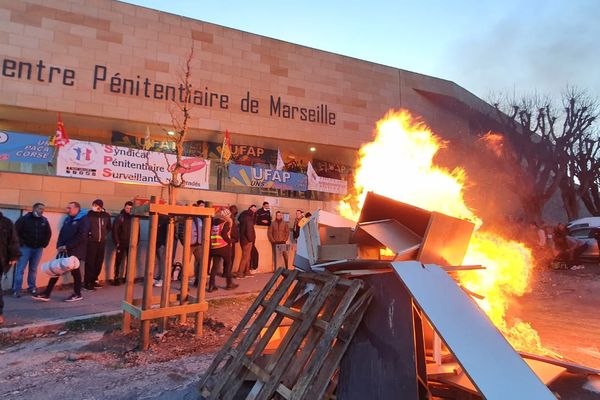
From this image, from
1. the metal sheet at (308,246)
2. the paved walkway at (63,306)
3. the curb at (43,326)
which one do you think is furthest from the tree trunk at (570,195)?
A: the curb at (43,326)

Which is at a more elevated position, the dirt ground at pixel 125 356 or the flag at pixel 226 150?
the flag at pixel 226 150

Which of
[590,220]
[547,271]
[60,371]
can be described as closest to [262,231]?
[60,371]

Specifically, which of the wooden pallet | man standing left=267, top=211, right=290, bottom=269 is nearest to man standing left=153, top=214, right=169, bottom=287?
man standing left=267, top=211, right=290, bottom=269

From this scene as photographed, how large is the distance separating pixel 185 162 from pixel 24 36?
5701mm

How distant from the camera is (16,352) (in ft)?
15.8

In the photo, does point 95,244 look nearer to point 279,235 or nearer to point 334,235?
point 279,235

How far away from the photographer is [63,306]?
673cm

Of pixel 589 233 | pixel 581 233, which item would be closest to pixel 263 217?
pixel 589 233

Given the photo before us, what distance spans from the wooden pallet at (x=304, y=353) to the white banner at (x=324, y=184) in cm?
992

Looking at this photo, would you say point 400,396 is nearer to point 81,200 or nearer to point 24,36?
point 81,200

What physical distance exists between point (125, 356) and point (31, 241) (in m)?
4.49

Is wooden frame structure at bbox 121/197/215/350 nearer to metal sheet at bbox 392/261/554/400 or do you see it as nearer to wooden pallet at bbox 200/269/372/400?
wooden pallet at bbox 200/269/372/400

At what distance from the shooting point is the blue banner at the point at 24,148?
9.59 meters

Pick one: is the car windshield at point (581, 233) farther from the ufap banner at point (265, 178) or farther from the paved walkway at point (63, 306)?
the paved walkway at point (63, 306)
